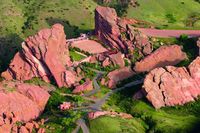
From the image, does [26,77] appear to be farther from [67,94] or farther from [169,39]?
[169,39]

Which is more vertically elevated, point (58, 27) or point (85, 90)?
point (58, 27)

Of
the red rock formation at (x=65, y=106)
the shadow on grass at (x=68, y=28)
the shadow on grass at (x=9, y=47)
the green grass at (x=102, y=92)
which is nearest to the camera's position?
the red rock formation at (x=65, y=106)

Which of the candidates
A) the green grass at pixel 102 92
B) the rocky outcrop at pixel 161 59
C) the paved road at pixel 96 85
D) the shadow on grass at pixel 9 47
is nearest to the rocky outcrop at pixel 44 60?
the paved road at pixel 96 85

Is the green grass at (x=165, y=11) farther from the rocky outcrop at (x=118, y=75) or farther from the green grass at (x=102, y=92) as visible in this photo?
the green grass at (x=102, y=92)

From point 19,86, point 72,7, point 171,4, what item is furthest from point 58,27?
point 171,4

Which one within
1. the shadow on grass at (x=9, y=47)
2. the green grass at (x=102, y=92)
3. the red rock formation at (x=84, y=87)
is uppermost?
the red rock formation at (x=84, y=87)

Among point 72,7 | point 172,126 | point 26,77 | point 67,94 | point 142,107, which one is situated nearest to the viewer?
point 172,126

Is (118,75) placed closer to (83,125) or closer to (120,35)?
(120,35)

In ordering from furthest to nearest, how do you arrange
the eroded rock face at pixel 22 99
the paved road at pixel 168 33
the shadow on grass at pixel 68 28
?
1. the shadow on grass at pixel 68 28
2. the paved road at pixel 168 33
3. the eroded rock face at pixel 22 99
